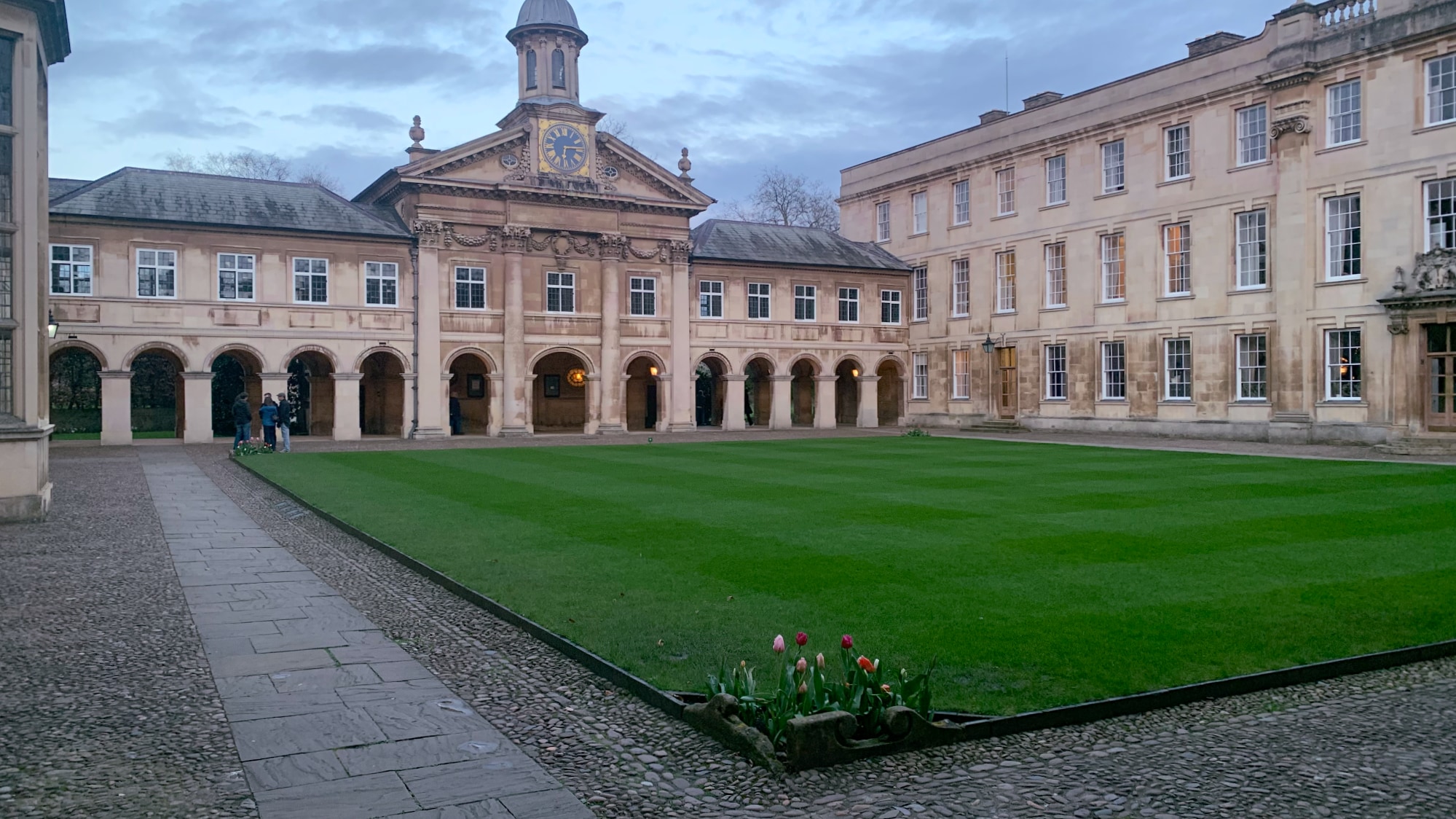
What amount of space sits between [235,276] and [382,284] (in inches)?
184

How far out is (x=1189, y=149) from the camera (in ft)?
116

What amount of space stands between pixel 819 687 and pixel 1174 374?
3374cm

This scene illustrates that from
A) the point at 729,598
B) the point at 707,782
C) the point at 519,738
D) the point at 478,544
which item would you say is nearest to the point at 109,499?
the point at 478,544

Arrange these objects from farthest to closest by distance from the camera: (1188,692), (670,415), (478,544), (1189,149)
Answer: (670,415)
(1189,149)
(478,544)
(1188,692)

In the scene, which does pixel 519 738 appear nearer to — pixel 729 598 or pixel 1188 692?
pixel 729 598

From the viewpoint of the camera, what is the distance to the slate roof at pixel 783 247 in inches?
1766

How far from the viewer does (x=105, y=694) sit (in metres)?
6.79

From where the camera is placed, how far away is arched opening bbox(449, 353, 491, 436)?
42.8 metres

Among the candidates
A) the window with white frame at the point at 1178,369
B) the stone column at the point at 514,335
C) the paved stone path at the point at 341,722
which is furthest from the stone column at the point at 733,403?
the paved stone path at the point at 341,722

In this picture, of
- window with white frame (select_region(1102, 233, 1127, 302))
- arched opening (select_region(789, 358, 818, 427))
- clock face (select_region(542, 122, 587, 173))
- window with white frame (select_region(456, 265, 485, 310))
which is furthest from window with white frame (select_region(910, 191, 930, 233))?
window with white frame (select_region(456, 265, 485, 310))

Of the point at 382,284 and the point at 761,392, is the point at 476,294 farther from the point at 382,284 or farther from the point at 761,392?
the point at 761,392

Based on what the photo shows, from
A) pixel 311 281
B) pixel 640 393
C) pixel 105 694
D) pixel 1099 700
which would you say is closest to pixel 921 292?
pixel 640 393

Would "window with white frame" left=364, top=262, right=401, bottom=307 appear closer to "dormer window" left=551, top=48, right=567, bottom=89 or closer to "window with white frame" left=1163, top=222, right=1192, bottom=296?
"dormer window" left=551, top=48, right=567, bottom=89

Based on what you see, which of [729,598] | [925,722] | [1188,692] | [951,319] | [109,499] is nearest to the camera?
[925,722]
